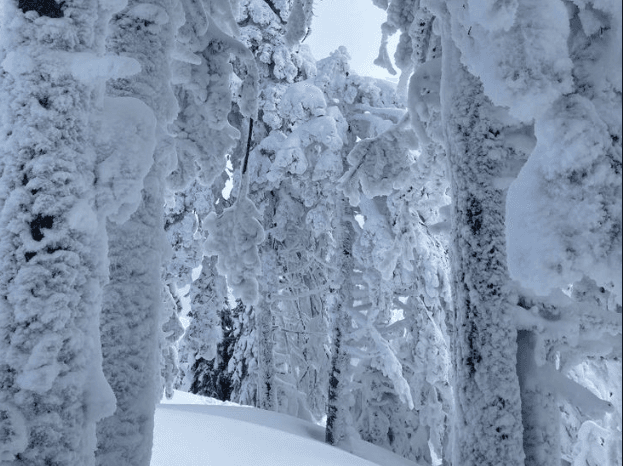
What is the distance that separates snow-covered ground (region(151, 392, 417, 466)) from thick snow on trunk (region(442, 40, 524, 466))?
3.67 m

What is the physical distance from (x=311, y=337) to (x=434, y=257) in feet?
19.7

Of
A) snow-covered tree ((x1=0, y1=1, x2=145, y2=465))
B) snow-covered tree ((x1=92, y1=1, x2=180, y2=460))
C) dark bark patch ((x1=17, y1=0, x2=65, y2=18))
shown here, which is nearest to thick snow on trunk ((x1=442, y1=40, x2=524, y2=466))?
snow-covered tree ((x1=92, y1=1, x2=180, y2=460))

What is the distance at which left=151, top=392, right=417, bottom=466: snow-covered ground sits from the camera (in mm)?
6324

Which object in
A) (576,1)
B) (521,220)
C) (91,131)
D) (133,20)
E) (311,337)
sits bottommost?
(311,337)

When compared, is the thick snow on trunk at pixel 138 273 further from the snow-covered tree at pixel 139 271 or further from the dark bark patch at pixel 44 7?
the dark bark patch at pixel 44 7

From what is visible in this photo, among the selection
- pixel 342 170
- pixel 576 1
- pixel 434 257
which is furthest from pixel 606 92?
pixel 342 170

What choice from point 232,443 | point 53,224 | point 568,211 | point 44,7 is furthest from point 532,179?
point 232,443

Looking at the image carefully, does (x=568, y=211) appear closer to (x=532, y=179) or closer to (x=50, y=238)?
(x=532, y=179)

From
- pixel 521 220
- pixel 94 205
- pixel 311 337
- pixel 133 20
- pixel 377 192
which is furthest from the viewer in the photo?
pixel 311 337

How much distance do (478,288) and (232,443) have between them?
4846 mm

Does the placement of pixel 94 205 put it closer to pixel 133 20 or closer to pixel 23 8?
pixel 23 8

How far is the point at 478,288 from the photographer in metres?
3.52

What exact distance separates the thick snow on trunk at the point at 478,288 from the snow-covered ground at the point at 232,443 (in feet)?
12.0

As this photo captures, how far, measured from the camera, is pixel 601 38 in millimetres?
1874
